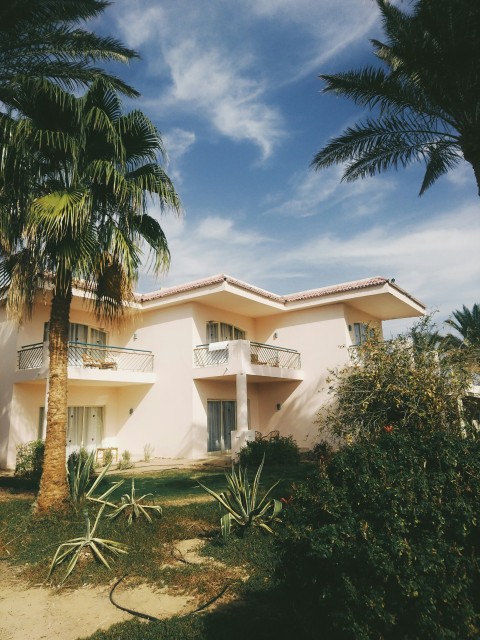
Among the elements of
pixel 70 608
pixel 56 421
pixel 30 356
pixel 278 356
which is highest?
pixel 278 356

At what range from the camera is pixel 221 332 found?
20594mm

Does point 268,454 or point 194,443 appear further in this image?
point 194,443

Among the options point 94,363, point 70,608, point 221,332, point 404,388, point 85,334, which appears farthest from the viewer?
point 221,332

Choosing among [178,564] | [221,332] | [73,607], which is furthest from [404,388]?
[221,332]

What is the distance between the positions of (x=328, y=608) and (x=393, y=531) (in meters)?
0.68

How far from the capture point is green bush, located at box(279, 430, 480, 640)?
9.18ft

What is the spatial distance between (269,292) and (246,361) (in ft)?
12.5

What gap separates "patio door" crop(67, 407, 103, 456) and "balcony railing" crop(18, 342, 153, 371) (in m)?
2.24

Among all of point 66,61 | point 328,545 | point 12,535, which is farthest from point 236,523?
point 66,61

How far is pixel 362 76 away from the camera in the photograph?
414 inches

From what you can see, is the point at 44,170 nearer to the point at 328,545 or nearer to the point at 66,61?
the point at 66,61

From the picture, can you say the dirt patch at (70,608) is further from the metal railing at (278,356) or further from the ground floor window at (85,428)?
the metal railing at (278,356)

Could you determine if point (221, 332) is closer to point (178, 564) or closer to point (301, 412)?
point (301, 412)

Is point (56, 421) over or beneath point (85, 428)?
over
